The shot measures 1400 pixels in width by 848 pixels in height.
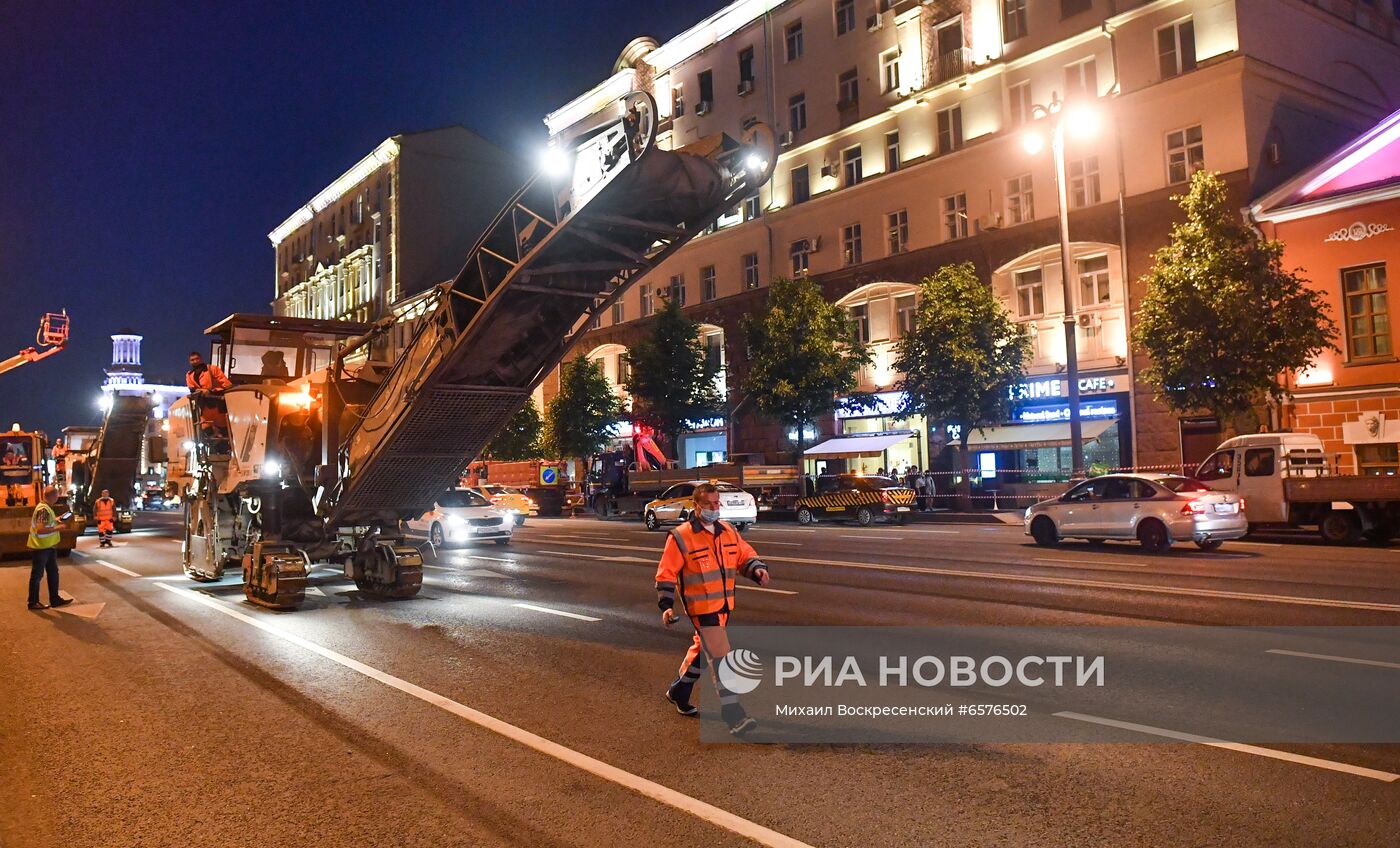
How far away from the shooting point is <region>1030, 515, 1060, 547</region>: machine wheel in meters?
20.7

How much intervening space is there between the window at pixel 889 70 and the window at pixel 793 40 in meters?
5.18

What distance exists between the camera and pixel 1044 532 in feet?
68.5

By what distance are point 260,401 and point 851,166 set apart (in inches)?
1330

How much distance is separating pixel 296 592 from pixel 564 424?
37952mm

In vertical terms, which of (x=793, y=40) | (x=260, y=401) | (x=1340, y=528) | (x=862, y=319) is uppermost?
(x=793, y=40)

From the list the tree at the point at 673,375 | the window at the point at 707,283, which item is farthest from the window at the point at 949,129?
the window at the point at 707,283

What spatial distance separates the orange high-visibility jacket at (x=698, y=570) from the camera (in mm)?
6297

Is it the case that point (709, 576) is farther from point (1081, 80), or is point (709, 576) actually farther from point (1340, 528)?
point (1081, 80)

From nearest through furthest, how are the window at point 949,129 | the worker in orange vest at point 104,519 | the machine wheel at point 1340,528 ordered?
the machine wheel at point 1340,528
the worker in orange vest at point 104,519
the window at point 949,129

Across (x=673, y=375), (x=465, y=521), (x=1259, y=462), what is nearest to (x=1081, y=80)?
(x=1259, y=462)

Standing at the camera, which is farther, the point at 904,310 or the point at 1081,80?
the point at 904,310

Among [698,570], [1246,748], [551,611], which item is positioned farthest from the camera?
[551,611]

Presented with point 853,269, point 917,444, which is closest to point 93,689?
point 917,444

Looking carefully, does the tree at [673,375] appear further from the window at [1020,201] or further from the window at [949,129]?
the window at [1020,201]
